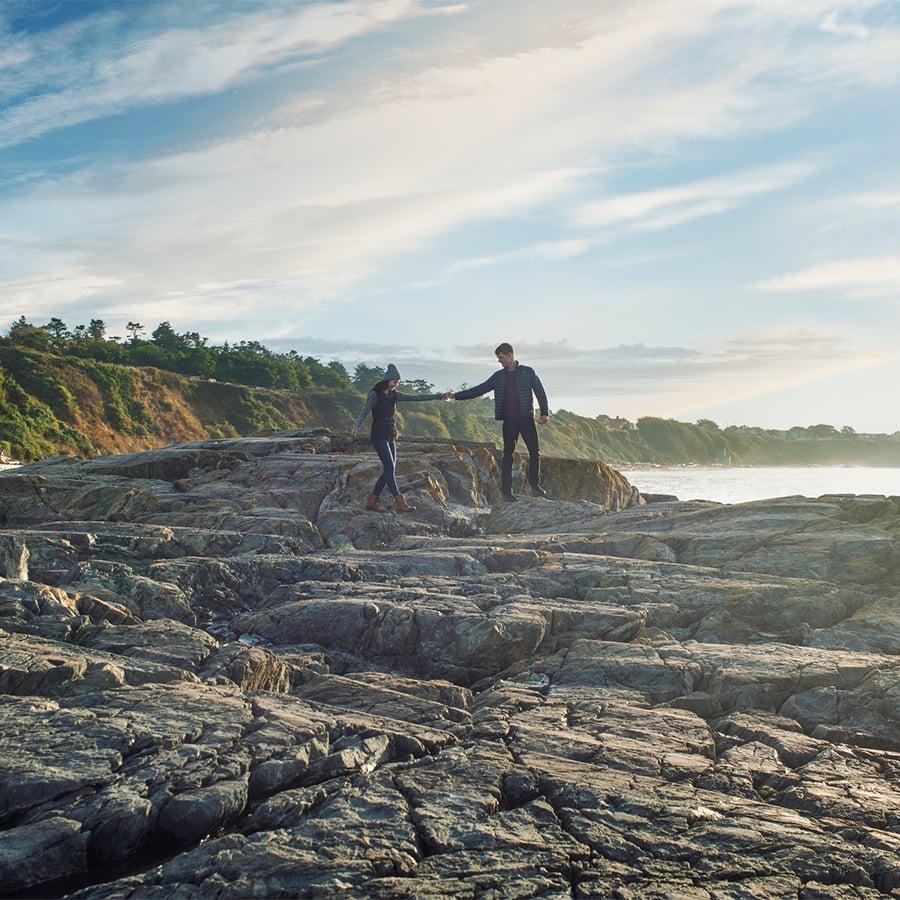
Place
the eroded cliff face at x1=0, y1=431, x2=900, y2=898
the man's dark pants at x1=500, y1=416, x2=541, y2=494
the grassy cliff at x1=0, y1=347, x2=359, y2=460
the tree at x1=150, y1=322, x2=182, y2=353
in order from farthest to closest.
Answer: the tree at x1=150, y1=322, x2=182, y2=353, the grassy cliff at x1=0, y1=347, x2=359, y2=460, the man's dark pants at x1=500, y1=416, x2=541, y2=494, the eroded cliff face at x1=0, y1=431, x2=900, y2=898

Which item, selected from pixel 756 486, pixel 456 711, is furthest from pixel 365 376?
pixel 456 711

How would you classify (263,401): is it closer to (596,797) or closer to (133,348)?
(133,348)

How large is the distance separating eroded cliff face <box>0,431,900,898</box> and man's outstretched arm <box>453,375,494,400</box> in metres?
4.05

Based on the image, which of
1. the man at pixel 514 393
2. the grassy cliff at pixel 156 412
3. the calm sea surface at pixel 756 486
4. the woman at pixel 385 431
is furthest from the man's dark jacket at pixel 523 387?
the grassy cliff at pixel 156 412

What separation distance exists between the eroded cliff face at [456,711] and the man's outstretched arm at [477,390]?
159 inches

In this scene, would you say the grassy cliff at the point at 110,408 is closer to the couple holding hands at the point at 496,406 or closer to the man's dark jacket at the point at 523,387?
the couple holding hands at the point at 496,406

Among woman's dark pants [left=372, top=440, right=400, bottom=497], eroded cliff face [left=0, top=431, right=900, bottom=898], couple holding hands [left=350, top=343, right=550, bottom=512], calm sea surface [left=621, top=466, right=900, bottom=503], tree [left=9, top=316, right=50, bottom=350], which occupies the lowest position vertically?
eroded cliff face [left=0, top=431, right=900, bottom=898]

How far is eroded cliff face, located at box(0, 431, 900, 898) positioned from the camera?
532 centimetres

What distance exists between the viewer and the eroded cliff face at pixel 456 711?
5.32m

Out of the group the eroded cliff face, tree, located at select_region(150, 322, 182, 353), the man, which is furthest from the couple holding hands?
tree, located at select_region(150, 322, 182, 353)

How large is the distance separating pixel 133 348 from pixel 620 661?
120187 millimetres

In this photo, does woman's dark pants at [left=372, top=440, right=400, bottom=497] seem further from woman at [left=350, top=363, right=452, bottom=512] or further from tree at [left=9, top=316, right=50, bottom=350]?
tree at [left=9, top=316, right=50, bottom=350]

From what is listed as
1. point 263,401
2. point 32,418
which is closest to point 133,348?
point 263,401

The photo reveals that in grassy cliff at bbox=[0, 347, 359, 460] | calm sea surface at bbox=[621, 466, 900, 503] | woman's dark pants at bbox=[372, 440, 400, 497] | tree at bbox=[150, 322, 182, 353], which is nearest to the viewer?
woman's dark pants at bbox=[372, 440, 400, 497]
